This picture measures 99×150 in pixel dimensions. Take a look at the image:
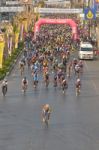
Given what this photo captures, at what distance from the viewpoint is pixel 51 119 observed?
95.1 ft

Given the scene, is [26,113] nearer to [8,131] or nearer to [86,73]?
[8,131]

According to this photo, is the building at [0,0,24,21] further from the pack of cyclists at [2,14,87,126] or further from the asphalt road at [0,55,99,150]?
the asphalt road at [0,55,99,150]

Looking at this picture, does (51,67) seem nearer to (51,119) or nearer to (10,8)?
(51,119)

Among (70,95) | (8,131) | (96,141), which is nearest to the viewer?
(96,141)

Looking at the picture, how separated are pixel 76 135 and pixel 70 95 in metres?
12.7

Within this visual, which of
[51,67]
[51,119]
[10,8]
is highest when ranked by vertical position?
[51,119]

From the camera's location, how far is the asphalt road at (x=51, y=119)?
23.7 m

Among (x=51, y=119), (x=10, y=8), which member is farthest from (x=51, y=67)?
(x=10, y=8)

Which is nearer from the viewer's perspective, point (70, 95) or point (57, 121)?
point (57, 121)

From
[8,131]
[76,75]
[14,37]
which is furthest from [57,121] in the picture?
[14,37]

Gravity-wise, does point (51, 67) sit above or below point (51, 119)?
below

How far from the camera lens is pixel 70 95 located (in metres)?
37.9

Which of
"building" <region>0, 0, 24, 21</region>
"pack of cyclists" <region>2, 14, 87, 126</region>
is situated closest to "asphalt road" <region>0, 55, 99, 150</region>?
"pack of cyclists" <region>2, 14, 87, 126</region>

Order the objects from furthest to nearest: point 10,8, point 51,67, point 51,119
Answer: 1. point 10,8
2. point 51,67
3. point 51,119
